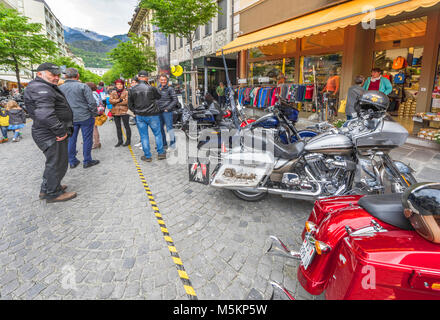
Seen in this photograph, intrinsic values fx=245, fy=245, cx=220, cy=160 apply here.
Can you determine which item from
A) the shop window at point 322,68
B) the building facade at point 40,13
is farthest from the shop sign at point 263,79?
the building facade at point 40,13

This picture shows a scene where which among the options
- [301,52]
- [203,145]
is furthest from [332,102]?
[203,145]

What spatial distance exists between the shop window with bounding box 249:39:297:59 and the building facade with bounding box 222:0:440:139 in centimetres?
4

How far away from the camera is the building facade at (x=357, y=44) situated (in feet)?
21.1

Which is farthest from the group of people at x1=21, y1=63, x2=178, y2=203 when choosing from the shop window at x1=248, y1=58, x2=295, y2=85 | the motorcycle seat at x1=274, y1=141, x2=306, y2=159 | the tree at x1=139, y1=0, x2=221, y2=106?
the shop window at x1=248, y1=58, x2=295, y2=85

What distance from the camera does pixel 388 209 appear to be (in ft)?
5.24

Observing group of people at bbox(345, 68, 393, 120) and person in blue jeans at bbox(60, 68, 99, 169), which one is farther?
group of people at bbox(345, 68, 393, 120)

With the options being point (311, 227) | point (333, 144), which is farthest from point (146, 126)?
point (311, 227)

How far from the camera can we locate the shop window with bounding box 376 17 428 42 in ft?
22.5

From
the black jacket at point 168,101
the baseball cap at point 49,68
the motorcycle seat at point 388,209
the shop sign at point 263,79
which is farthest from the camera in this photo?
the shop sign at point 263,79

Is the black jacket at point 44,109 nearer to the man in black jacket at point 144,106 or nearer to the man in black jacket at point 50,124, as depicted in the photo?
the man in black jacket at point 50,124

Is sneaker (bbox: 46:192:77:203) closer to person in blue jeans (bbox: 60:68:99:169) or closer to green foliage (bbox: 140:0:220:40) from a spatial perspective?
person in blue jeans (bbox: 60:68:99:169)

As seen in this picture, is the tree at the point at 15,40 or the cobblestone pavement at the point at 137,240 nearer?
the cobblestone pavement at the point at 137,240

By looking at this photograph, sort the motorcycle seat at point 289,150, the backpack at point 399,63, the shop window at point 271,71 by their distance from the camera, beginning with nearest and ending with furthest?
1. the motorcycle seat at point 289,150
2. the backpack at point 399,63
3. the shop window at point 271,71

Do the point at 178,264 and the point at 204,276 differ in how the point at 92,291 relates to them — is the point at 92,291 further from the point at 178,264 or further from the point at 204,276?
the point at 204,276
